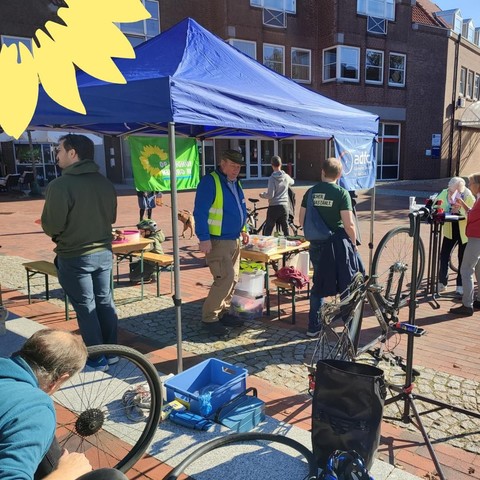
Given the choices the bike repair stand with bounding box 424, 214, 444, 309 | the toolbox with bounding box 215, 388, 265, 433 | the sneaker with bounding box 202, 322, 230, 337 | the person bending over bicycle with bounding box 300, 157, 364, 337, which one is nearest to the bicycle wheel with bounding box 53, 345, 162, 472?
the toolbox with bounding box 215, 388, 265, 433

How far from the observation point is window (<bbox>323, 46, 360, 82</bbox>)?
2445cm

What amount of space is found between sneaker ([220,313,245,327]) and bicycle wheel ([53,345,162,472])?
155 centimetres

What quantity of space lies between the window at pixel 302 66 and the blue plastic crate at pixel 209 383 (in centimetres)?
2427

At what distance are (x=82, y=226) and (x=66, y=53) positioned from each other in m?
1.75

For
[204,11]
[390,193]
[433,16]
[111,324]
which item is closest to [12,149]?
[204,11]

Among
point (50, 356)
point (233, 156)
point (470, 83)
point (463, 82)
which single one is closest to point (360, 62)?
point (463, 82)

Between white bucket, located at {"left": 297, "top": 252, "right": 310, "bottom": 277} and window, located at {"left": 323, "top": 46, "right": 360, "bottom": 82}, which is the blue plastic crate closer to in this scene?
white bucket, located at {"left": 297, "top": 252, "right": 310, "bottom": 277}

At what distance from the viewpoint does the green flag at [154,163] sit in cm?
631

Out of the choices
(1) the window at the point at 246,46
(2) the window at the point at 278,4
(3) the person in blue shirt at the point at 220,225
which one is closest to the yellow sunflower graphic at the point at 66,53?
(3) the person in blue shirt at the point at 220,225

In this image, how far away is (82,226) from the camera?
3.81m

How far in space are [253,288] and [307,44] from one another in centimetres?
2330

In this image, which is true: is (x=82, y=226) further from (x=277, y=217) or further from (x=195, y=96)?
(x=277, y=217)

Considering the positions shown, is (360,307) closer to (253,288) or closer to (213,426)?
(213,426)

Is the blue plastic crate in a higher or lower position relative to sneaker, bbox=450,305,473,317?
higher
